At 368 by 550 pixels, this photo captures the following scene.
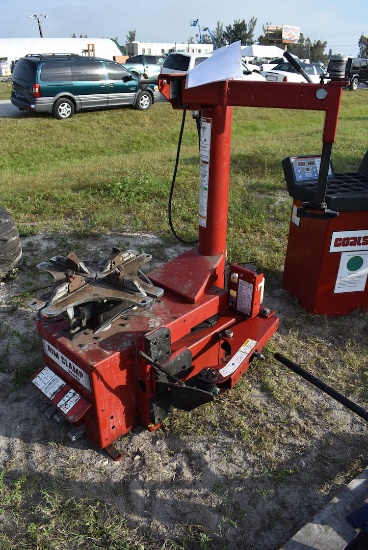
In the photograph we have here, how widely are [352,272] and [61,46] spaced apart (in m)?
38.6

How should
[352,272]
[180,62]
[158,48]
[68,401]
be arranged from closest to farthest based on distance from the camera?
[68,401]
[352,272]
[180,62]
[158,48]

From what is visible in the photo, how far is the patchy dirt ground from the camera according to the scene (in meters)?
2.23

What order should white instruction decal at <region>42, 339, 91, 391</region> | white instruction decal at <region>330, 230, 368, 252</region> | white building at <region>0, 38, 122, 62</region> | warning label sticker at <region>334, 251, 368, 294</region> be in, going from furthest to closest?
white building at <region>0, 38, 122, 62</region> → warning label sticker at <region>334, 251, 368, 294</region> → white instruction decal at <region>330, 230, 368, 252</region> → white instruction decal at <region>42, 339, 91, 391</region>

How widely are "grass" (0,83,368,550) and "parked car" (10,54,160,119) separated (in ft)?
1.26

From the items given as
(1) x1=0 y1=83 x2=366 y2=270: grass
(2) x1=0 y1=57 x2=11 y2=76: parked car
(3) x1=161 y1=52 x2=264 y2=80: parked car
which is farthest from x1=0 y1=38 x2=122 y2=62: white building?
(1) x1=0 y1=83 x2=366 y2=270: grass

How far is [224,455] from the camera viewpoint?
100 inches

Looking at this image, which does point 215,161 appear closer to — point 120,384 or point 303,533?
point 120,384

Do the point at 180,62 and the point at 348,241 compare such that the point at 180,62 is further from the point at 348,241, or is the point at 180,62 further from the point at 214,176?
the point at 214,176

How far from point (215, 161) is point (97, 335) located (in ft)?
4.03

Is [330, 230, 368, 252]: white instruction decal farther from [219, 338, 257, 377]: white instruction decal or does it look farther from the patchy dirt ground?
[219, 338, 257, 377]: white instruction decal

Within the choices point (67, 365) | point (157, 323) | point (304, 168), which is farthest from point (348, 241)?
point (67, 365)

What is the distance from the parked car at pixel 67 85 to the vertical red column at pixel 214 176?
8.97 metres

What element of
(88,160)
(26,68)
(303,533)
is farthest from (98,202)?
(26,68)

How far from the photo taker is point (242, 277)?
3035 millimetres
